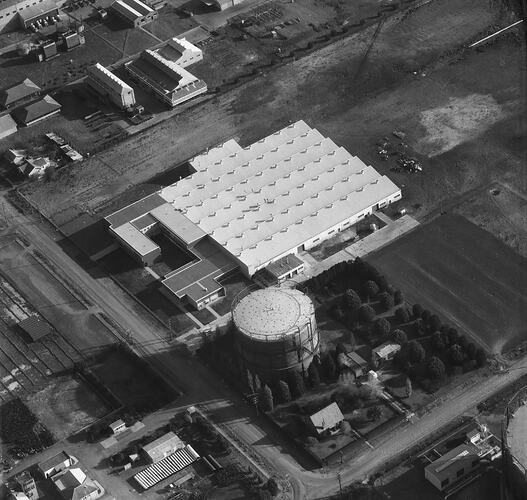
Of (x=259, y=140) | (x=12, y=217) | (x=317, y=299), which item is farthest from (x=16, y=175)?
(x=317, y=299)

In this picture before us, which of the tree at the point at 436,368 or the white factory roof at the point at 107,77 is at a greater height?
the white factory roof at the point at 107,77

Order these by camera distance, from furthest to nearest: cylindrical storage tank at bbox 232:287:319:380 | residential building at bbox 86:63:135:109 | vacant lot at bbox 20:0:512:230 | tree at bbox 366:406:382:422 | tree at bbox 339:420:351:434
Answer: residential building at bbox 86:63:135:109 < vacant lot at bbox 20:0:512:230 < cylindrical storage tank at bbox 232:287:319:380 < tree at bbox 366:406:382:422 < tree at bbox 339:420:351:434

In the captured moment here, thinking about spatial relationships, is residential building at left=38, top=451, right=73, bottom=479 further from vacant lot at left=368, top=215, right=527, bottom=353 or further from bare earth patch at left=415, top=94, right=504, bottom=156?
bare earth patch at left=415, top=94, right=504, bottom=156

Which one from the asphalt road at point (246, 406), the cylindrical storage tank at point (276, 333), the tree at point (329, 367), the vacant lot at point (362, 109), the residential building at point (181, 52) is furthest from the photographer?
the residential building at point (181, 52)

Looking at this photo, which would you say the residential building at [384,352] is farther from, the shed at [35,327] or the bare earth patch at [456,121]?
the bare earth patch at [456,121]

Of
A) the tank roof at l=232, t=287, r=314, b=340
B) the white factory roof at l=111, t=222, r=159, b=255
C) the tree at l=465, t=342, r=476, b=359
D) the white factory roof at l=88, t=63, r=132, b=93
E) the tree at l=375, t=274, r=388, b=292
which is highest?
the tank roof at l=232, t=287, r=314, b=340

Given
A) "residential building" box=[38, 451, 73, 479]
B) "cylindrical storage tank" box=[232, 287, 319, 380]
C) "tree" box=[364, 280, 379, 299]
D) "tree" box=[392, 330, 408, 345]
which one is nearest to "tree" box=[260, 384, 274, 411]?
"cylindrical storage tank" box=[232, 287, 319, 380]

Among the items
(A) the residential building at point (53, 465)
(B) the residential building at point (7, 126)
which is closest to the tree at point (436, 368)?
(A) the residential building at point (53, 465)

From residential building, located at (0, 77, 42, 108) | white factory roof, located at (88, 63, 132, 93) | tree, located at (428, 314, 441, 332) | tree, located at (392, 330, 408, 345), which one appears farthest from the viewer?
residential building, located at (0, 77, 42, 108)
